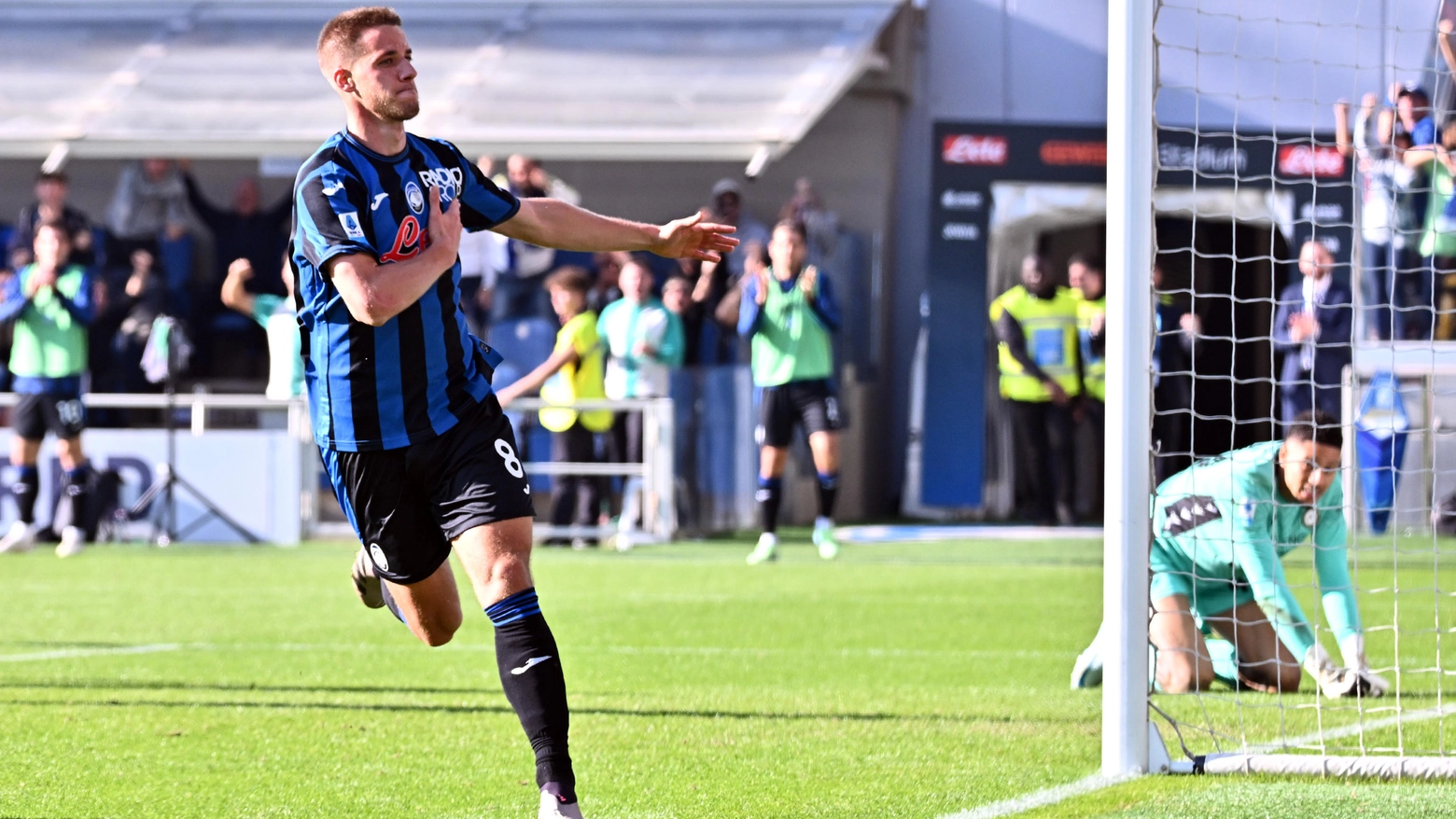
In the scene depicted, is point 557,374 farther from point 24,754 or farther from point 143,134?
point 24,754

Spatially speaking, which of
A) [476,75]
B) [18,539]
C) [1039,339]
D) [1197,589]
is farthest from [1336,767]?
[476,75]

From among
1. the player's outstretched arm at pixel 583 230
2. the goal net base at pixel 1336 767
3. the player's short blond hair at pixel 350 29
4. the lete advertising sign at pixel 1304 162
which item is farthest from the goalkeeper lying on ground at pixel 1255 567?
the lete advertising sign at pixel 1304 162

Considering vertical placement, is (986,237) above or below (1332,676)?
above

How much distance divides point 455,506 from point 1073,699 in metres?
2.94

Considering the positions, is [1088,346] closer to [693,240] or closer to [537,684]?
[693,240]

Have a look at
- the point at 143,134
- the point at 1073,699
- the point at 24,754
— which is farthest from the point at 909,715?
the point at 143,134

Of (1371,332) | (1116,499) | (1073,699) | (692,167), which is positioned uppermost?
(692,167)

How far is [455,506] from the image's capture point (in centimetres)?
423

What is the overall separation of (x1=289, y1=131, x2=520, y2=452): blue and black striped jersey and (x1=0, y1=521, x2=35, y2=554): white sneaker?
945 centimetres

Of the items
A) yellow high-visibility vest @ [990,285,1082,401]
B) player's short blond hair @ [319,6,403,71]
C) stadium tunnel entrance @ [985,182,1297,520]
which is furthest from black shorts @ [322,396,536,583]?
stadium tunnel entrance @ [985,182,1297,520]

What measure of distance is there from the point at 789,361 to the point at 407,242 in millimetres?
8531

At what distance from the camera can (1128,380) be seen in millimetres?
4934

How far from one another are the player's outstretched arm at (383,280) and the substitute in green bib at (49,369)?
31.9ft

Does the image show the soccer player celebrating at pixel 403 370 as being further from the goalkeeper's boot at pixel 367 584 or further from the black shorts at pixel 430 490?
the goalkeeper's boot at pixel 367 584
